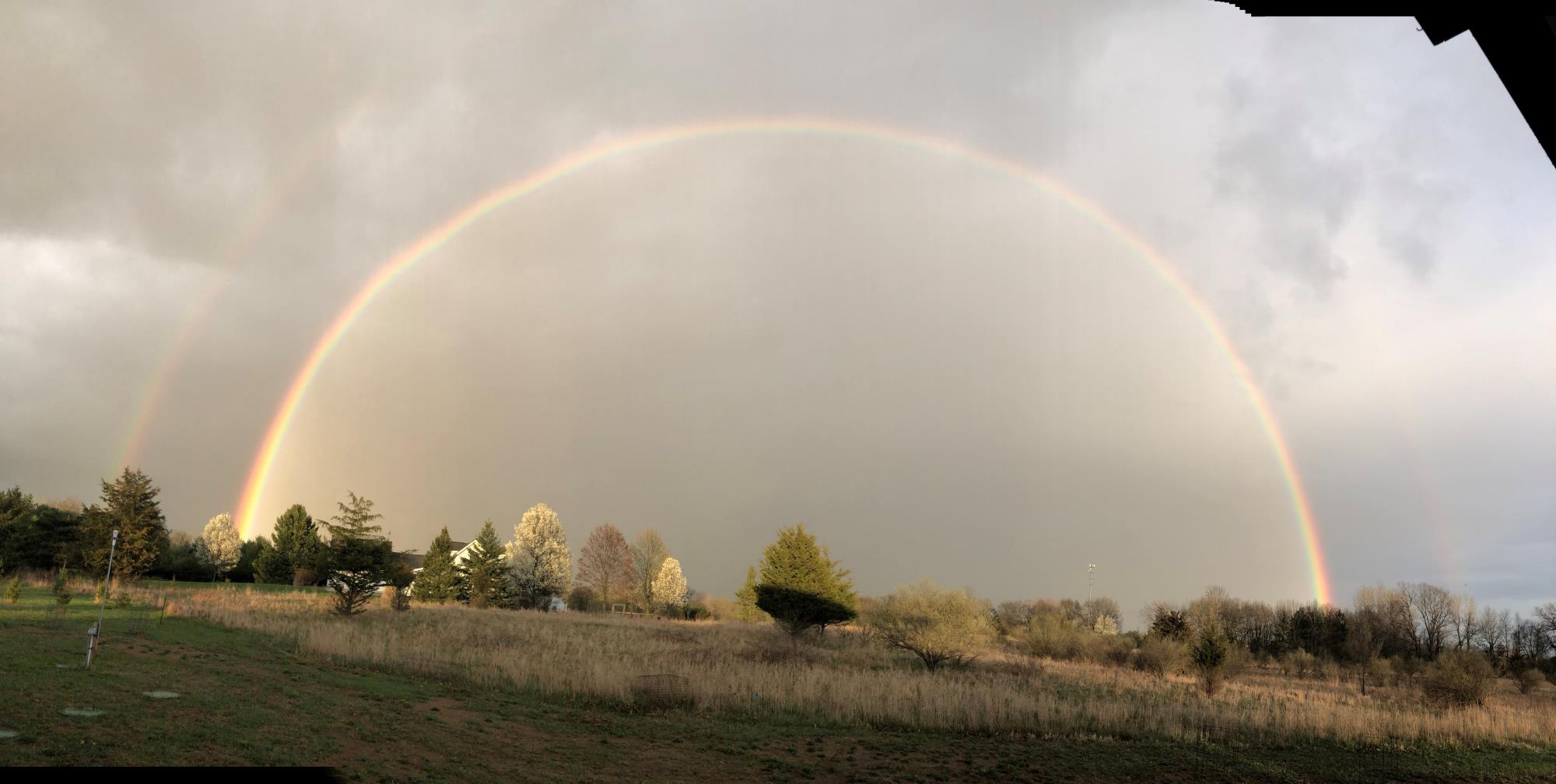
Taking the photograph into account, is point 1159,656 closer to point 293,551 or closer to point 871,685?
point 871,685

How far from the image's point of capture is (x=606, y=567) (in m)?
78.8

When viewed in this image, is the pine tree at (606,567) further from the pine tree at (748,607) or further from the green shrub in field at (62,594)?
the green shrub in field at (62,594)

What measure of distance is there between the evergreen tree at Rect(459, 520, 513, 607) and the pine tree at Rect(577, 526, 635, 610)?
523 inches

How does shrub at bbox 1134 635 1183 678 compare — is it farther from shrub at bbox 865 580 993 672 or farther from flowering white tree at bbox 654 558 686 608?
flowering white tree at bbox 654 558 686 608

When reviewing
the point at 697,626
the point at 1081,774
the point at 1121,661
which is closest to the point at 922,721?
the point at 1081,774

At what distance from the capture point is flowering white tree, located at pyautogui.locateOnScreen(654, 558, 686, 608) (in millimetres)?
78812

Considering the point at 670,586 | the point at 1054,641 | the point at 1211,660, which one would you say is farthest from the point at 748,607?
the point at 1211,660

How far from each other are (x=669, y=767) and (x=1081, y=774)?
7331 millimetres

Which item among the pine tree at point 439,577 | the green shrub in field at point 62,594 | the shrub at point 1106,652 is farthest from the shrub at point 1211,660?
the pine tree at point 439,577

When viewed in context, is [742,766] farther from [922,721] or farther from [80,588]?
[80,588]

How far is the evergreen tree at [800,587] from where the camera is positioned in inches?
1853

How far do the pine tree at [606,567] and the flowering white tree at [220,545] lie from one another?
28.0 meters

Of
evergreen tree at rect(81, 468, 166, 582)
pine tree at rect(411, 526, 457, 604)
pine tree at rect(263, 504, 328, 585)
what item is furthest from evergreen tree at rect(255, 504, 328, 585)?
evergreen tree at rect(81, 468, 166, 582)

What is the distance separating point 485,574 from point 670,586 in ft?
73.0
